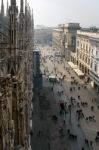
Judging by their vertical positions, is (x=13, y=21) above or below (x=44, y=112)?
above

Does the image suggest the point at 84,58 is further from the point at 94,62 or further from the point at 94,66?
the point at 94,66

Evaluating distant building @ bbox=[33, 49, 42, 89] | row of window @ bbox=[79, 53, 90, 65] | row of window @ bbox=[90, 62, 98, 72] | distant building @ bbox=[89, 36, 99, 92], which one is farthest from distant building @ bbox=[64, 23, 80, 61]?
distant building @ bbox=[33, 49, 42, 89]

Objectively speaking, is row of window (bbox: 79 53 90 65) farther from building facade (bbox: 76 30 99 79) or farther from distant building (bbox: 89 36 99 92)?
distant building (bbox: 89 36 99 92)

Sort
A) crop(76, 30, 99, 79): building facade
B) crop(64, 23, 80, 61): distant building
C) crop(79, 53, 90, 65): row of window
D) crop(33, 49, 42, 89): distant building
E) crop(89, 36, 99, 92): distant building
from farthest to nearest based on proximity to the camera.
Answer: crop(64, 23, 80, 61): distant building
crop(79, 53, 90, 65): row of window
crop(76, 30, 99, 79): building facade
crop(89, 36, 99, 92): distant building
crop(33, 49, 42, 89): distant building

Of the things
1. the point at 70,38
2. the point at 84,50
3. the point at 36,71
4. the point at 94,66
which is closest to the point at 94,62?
A: the point at 94,66

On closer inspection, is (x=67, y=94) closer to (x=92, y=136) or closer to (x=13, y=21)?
(x=92, y=136)

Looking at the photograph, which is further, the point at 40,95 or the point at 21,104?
the point at 40,95

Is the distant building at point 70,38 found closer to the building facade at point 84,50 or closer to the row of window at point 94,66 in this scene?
the building facade at point 84,50

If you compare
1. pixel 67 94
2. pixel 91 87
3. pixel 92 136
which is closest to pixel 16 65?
pixel 92 136
